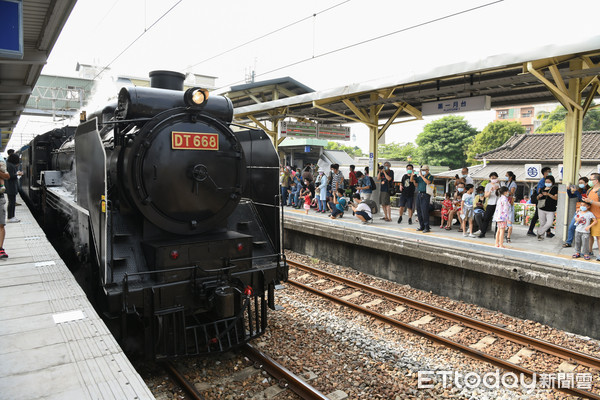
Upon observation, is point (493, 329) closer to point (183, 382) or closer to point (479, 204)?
point (479, 204)

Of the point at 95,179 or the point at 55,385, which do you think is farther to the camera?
the point at 95,179

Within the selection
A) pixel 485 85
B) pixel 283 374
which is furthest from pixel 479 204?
pixel 283 374

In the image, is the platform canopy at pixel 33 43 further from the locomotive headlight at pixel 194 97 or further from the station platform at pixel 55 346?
the station platform at pixel 55 346

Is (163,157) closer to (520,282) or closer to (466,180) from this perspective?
→ (520,282)

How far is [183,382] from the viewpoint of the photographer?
13.3 feet

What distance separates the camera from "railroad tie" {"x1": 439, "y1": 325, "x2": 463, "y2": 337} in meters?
5.70

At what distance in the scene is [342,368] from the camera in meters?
4.62

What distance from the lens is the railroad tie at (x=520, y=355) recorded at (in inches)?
195

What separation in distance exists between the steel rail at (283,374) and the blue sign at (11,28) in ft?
14.4

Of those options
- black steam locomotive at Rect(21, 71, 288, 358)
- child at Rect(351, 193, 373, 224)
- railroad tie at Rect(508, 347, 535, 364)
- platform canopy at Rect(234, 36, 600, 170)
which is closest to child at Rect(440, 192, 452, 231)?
child at Rect(351, 193, 373, 224)

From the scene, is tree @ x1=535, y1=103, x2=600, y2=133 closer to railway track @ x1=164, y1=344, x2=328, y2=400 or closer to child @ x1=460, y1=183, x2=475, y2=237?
child @ x1=460, y1=183, x2=475, y2=237

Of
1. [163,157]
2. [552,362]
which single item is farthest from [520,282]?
[163,157]

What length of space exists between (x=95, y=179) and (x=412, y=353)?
13.8 feet

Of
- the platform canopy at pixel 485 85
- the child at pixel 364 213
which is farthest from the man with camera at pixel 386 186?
the platform canopy at pixel 485 85
